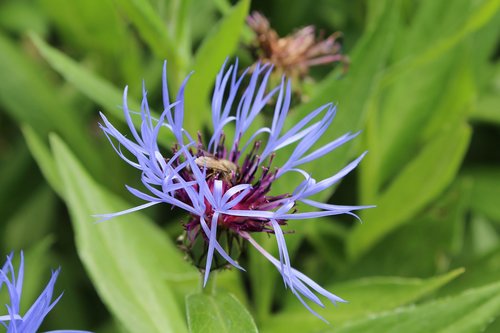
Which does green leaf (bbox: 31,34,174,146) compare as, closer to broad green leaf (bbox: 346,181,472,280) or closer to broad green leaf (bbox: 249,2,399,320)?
broad green leaf (bbox: 249,2,399,320)

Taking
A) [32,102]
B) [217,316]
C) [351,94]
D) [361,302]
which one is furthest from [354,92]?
[32,102]

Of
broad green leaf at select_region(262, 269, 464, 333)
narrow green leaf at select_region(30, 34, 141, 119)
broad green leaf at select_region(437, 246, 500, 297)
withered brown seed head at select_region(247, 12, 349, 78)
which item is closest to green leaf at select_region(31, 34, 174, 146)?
narrow green leaf at select_region(30, 34, 141, 119)

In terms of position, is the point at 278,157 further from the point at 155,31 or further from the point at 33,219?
the point at 33,219

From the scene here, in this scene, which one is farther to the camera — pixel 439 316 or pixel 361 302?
pixel 361 302

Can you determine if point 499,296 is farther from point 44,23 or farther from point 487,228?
point 44,23

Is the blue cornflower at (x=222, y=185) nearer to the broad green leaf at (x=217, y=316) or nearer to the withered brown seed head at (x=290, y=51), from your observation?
the broad green leaf at (x=217, y=316)

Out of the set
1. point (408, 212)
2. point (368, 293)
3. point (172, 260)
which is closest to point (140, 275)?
point (172, 260)
